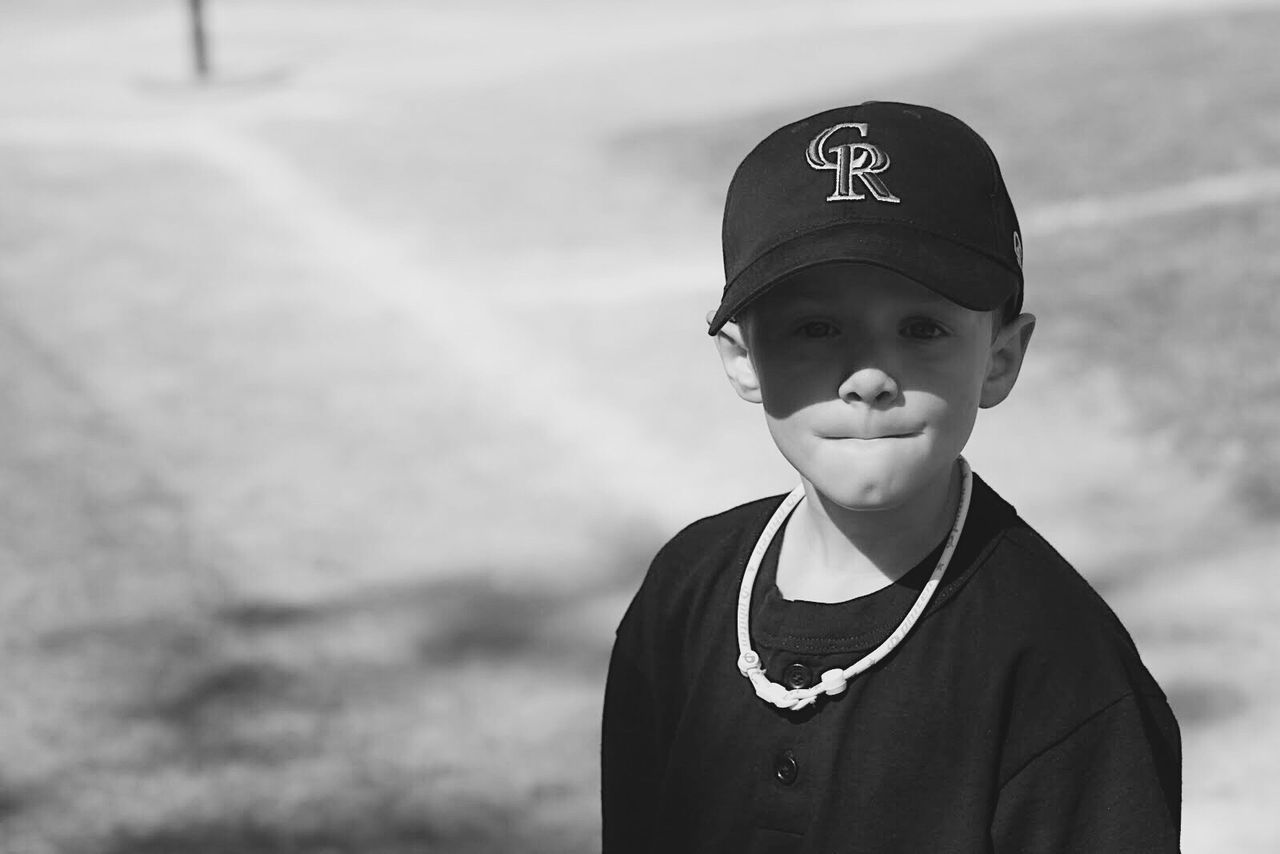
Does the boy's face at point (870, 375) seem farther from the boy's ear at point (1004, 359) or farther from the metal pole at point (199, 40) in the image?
the metal pole at point (199, 40)

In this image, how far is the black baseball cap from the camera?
5.29 feet

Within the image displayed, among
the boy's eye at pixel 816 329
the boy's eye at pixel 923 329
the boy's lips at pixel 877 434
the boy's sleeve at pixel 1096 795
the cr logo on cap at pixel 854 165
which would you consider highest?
the cr logo on cap at pixel 854 165

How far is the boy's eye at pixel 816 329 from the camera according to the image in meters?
1.68

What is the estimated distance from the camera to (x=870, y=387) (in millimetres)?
1629

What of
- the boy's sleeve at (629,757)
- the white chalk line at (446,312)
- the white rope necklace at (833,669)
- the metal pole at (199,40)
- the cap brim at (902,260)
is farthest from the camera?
the metal pole at (199,40)

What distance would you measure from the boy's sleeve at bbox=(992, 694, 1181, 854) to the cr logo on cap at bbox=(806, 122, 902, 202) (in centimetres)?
48

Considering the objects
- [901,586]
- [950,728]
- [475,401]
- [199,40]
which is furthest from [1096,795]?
[199,40]

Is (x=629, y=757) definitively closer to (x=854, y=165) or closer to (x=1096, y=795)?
(x=1096, y=795)

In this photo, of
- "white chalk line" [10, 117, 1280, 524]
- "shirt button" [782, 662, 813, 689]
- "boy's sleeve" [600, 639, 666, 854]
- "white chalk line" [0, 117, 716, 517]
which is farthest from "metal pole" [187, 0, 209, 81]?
"shirt button" [782, 662, 813, 689]

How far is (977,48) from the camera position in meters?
7.99

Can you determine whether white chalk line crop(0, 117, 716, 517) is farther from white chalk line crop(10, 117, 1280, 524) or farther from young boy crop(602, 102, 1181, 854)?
young boy crop(602, 102, 1181, 854)

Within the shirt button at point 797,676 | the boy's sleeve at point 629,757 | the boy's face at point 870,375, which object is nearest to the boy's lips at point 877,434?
the boy's face at point 870,375

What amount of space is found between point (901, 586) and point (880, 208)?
348 mm

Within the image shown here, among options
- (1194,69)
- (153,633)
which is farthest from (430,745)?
(1194,69)
